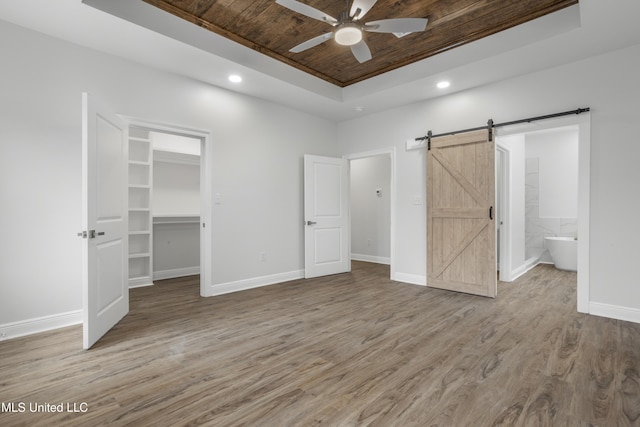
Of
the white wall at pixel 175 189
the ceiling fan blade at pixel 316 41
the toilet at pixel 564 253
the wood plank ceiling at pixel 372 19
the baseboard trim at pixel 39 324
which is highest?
the wood plank ceiling at pixel 372 19

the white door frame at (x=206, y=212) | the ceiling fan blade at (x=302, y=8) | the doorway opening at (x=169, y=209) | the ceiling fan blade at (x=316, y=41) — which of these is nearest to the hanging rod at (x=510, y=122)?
the ceiling fan blade at (x=316, y=41)

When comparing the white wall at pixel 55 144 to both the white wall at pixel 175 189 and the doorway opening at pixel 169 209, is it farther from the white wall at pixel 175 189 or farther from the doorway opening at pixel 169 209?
the white wall at pixel 175 189

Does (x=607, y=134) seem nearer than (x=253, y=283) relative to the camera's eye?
Yes

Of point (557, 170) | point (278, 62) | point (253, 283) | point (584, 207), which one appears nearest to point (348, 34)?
point (278, 62)

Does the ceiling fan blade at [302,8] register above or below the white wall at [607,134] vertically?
above

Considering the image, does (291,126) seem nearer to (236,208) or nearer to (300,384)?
(236,208)

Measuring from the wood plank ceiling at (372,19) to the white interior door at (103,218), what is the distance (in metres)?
1.25

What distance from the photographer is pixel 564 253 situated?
5.66m

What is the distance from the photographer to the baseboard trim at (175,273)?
5.11 meters

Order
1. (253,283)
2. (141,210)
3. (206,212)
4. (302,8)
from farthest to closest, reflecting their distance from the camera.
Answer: (141,210), (253,283), (206,212), (302,8)

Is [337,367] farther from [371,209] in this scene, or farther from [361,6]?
[371,209]

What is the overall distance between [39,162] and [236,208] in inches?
82.8

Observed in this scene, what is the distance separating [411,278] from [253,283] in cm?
237

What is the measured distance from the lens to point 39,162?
2895 millimetres
